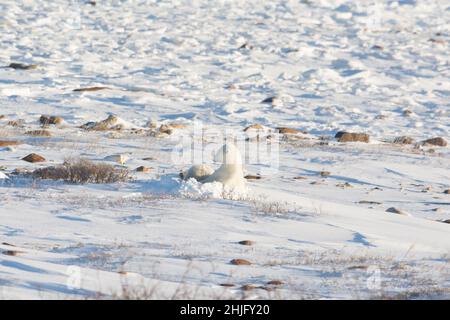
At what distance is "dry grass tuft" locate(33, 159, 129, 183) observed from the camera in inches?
389

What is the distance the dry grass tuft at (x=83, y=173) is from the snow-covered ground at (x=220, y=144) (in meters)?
0.17

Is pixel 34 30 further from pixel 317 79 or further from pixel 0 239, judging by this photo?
pixel 0 239

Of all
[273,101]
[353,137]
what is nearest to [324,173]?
[353,137]

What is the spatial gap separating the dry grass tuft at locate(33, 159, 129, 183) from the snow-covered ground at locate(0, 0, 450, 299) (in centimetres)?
17

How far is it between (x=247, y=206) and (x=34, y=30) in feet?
62.2

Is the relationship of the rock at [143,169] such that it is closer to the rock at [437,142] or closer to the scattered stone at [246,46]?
the rock at [437,142]

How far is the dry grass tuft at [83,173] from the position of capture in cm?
988

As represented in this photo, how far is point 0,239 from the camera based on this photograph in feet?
23.4

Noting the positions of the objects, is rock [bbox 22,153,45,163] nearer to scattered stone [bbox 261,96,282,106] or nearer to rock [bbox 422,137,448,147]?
rock [bbox 422,137,448,147]

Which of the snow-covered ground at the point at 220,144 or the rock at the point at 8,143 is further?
the rock at the point at 8,143

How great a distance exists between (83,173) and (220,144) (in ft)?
14.4

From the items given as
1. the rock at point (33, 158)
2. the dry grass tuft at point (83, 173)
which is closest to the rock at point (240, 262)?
the dry grass tuft at point (83, 173)

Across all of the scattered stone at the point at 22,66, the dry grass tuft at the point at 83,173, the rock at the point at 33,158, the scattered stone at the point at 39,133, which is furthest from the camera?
the scattered stone at the point at 22,66

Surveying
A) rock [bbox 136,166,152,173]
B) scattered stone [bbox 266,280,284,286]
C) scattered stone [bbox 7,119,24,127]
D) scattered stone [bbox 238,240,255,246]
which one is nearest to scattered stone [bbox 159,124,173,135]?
scattered stone [bbox 7,119,24,127]
